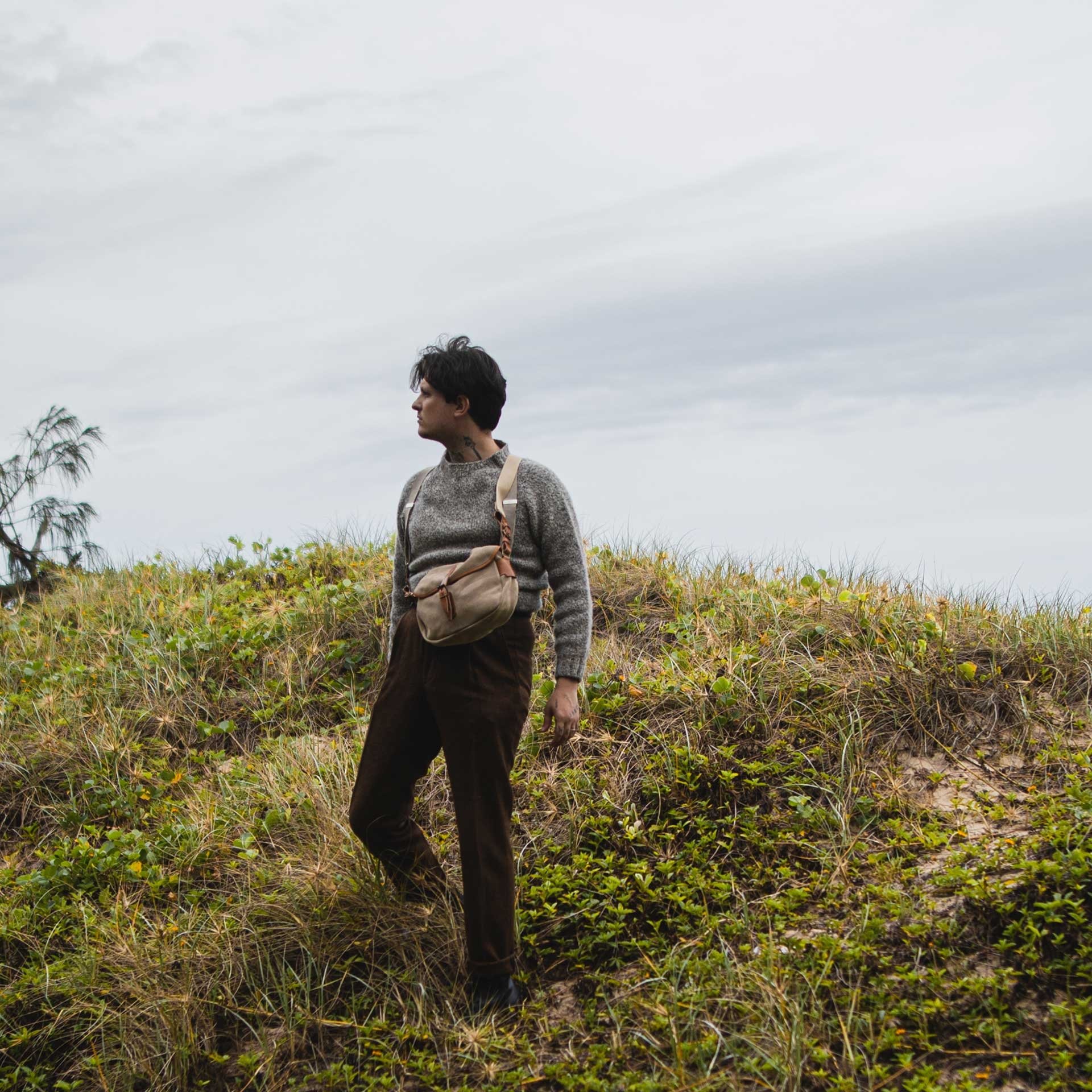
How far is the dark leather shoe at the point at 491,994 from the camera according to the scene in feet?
14.6

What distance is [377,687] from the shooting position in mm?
7750

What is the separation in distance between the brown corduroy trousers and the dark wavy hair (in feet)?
3.00

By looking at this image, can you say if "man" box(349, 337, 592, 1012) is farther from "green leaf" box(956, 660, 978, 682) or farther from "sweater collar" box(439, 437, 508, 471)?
"green leaf" box(956, 660, 978, 682)

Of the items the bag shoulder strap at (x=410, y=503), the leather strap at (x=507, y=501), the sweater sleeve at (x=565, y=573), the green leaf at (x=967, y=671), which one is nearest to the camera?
the leather strap at (x=507, y=501)

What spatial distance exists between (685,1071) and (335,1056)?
1.62 m

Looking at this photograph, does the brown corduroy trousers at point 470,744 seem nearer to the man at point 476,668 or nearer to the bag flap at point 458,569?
the man at point 476,668

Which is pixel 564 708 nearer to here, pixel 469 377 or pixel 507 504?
pixel 507 504

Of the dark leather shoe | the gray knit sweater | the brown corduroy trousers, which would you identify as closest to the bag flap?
the gray knit sweater

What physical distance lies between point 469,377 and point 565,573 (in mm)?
933

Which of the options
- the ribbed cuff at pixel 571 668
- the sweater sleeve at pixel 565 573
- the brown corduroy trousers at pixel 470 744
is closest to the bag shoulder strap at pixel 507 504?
the sweater sleeve at pixel 565 573

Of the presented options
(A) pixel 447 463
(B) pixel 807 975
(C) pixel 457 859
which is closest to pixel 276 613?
(C) pixel 457 859

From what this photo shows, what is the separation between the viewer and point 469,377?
4465 millimetres

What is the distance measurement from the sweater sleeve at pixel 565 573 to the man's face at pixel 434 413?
0.48m

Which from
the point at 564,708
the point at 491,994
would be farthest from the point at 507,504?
the point at 491,994
